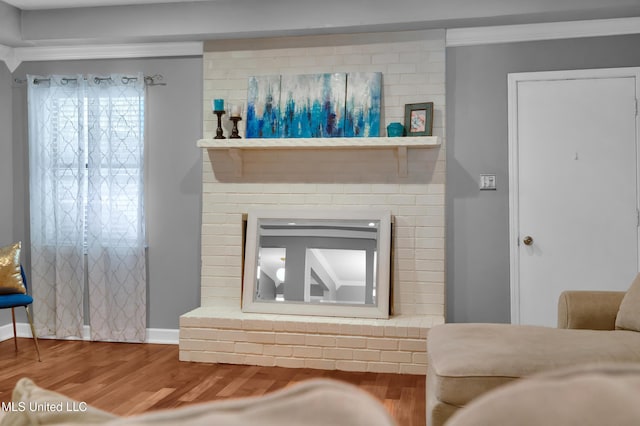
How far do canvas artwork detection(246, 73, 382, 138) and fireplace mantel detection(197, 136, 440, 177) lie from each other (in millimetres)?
144

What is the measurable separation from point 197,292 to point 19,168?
72.6 inches

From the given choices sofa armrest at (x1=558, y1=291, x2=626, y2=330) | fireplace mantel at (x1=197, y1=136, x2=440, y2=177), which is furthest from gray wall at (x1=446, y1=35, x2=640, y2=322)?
sofa armrest at (x1=558, y1=291, x2=626, y2=330)

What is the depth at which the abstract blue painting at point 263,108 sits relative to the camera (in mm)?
4504

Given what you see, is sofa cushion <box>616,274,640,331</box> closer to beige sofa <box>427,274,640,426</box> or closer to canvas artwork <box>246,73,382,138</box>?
beige sofa <box>427,274,640,426</box>

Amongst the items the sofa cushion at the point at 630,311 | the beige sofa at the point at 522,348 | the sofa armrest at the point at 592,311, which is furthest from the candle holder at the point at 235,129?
the sofa cushion at the point at 630,311

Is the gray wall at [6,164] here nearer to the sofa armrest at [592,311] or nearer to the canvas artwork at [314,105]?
the canvas artwork at [314,105]

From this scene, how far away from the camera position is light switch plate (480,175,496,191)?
14.1ft

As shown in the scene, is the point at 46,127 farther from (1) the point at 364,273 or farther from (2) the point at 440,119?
(2) the point at 440,119

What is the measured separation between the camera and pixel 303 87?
176 inches

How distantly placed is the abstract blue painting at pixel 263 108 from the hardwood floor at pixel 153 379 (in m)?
1.72

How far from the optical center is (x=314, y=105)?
14.6ft

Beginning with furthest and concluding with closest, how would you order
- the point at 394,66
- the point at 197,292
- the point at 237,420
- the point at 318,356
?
1. the point at 197,292
2. the point at 394,66
3. the point at 318,356
4. the point at 237,420

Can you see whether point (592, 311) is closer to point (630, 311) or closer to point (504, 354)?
point (630, 311)

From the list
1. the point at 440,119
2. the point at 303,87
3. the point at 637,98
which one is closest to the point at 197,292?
the point at 303,87
